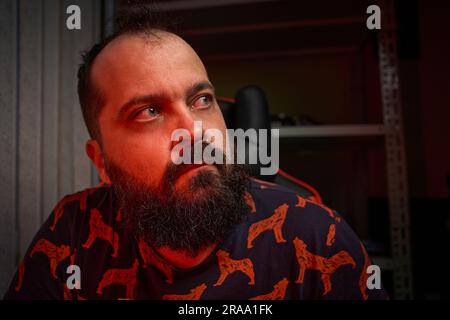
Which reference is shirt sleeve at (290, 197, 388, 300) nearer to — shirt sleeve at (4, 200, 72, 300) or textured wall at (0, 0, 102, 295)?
shirt sleeve at (4, 200, 72, 300)

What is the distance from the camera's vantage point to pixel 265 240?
1.69ft

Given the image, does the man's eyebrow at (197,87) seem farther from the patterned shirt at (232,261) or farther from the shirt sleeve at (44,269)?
the shirt sleeve at (44,269)

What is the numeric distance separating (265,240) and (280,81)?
2.60 ft

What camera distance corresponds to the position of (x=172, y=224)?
1.56 feet

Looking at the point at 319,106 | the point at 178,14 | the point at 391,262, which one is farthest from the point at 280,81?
the point at 391,262

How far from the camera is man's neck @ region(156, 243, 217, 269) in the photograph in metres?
0.50

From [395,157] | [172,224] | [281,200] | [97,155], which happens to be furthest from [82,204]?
[395,157]

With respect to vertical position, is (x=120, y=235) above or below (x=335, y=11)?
below

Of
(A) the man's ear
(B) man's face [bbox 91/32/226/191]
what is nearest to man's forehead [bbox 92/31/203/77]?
(B) man's face [bbox 91/32/226/191]

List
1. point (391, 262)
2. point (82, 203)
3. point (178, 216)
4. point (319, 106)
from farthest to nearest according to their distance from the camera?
point (319, 106)
point (391, 262)
point (82, 203)
point (178, 216)

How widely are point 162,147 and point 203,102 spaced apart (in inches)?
3.8

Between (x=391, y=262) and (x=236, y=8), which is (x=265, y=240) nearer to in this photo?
(x=391, y=262)

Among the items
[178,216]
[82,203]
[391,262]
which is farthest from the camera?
[391,262]

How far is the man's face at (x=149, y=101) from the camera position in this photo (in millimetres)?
470
